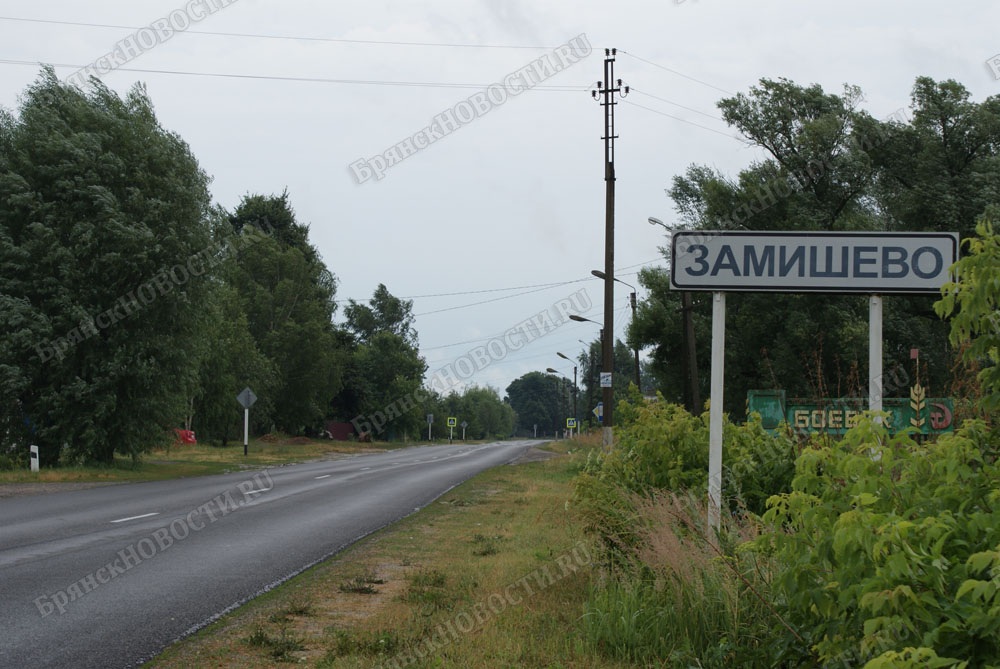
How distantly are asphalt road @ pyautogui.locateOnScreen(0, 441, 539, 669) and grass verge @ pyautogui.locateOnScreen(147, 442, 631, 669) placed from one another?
42 cm

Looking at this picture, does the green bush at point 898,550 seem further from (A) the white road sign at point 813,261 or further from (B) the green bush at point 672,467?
(B) the green bush at point 672,467

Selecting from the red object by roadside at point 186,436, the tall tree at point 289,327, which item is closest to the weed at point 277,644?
the red object by roadside at point 186,436

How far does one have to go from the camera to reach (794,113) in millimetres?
39531

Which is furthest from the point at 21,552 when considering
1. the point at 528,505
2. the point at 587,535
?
the point at 528,505

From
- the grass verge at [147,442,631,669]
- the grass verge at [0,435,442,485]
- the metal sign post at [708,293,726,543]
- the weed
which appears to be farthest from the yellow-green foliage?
the grass verge at [0,435,442,485]

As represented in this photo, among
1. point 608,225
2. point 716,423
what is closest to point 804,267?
point 716,423

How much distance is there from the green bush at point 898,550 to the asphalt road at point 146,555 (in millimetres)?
4418

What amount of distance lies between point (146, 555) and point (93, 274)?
17.2m

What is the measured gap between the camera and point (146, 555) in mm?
10188

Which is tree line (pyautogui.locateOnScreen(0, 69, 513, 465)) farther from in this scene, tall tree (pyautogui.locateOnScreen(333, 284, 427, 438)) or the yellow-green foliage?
tall tree (pyautogui.locateOnScreen(333, 284, 427, 438))

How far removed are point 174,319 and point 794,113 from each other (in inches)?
1124

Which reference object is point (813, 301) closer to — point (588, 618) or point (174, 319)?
point (174, 319)

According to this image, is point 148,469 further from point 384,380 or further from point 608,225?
point 384,380

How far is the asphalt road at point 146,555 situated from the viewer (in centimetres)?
643
